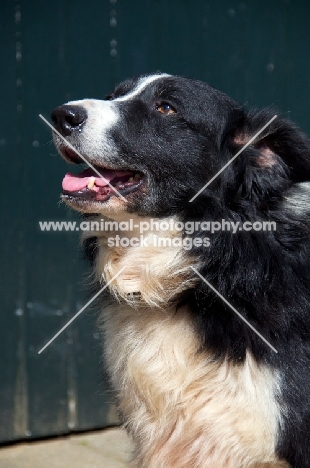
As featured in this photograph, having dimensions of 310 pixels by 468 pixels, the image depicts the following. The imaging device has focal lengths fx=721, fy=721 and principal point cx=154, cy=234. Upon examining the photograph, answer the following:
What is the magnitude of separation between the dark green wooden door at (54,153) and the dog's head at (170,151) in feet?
3.53

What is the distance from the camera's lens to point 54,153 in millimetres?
4023

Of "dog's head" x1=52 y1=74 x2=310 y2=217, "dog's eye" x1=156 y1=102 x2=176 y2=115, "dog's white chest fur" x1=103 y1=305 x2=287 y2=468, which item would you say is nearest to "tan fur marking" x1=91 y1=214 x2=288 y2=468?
"dog's white chest fur" x1=103 y1=305 x2=287 y2=468

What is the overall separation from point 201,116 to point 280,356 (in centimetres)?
101

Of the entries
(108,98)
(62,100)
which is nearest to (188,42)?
(62,100)

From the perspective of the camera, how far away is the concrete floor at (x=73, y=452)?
12.5 feet

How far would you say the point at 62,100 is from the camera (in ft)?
13.2

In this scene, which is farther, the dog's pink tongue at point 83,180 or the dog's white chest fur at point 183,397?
the dog's pink tongue at point 83,180

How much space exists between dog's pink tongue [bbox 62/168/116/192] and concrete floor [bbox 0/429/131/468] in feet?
4.90

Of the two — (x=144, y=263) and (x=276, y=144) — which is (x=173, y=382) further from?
(x=276, y=144)

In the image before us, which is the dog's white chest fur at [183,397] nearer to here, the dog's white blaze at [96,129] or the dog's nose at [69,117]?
the dog's white blaze at [96,129]

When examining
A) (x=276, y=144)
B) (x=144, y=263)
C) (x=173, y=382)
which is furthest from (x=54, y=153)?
(x=173, y=382)

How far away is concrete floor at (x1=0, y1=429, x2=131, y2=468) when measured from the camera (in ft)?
12.5

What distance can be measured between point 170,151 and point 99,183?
32 cm

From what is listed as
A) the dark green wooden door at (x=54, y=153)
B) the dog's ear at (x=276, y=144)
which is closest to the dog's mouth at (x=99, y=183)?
the dog's ear at (x=276, y=144)
